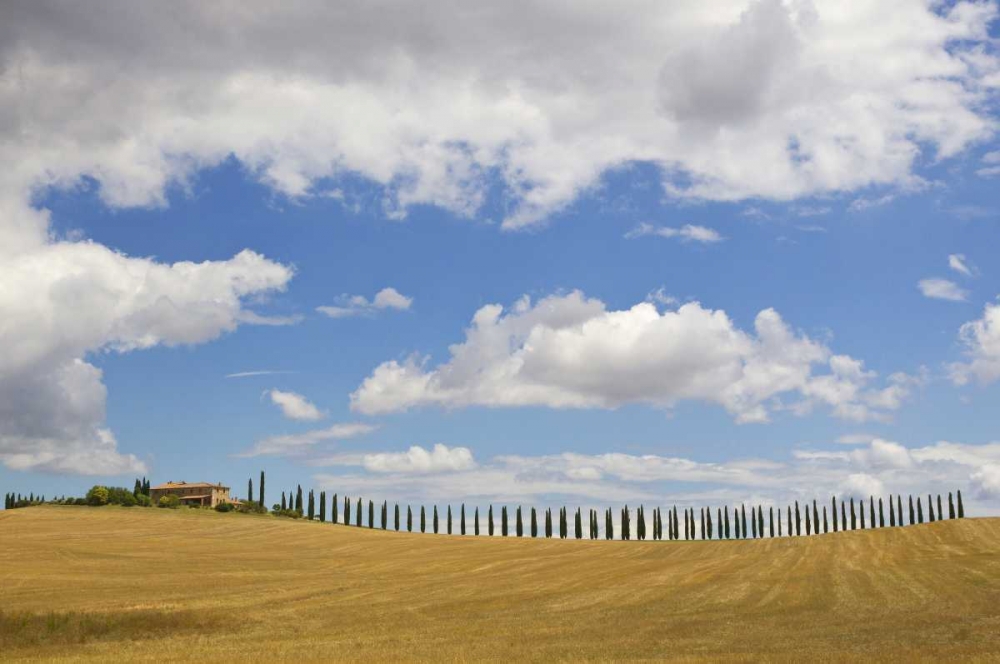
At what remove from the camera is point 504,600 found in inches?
2108

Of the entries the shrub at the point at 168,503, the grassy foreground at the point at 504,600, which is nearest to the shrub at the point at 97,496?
the shrub at the point at 168,503

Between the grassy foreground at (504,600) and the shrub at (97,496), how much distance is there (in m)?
50.5

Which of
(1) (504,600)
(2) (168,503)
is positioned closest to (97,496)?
(2) (168,503)

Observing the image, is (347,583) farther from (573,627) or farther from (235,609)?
(573,627)

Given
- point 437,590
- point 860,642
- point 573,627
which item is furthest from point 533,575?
point 860,642

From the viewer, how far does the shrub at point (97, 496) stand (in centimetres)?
15638

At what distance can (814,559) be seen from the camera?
3098 inches

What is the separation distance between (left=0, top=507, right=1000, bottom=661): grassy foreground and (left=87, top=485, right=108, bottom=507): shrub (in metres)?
50.5

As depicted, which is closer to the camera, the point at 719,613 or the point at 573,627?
the point at 573,627

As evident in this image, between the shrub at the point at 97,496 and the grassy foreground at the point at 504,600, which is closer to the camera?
the grassy foreground at the point at 504,600

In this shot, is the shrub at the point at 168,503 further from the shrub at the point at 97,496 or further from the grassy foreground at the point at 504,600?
the grassy foreground at the point at 504,600

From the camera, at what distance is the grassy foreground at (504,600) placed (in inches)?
1341

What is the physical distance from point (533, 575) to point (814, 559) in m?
26.0

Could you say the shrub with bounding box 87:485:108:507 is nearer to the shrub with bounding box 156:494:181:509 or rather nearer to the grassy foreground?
the shrub with bounding box 156:494:181:509
